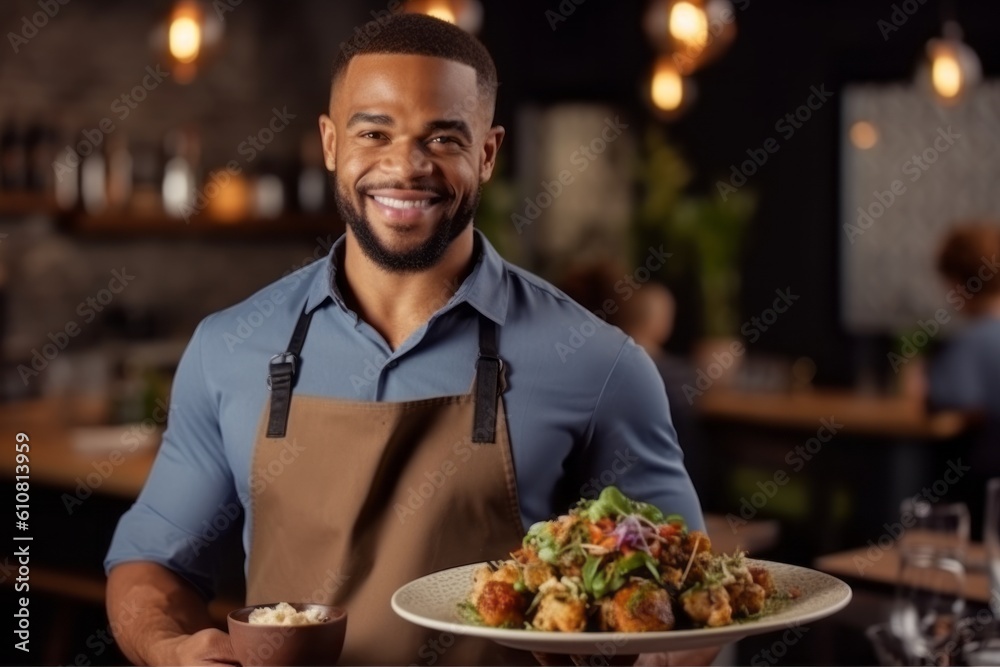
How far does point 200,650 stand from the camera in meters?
1.77

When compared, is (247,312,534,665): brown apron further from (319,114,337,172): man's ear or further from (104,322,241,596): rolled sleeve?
(319,114,337,172): man's ear

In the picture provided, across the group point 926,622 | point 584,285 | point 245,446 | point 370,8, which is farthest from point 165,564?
point 370,8

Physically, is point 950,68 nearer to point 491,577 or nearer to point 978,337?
point 978,337

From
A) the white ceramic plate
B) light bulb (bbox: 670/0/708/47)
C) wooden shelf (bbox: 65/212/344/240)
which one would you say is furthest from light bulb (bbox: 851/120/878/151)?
the white ceramic plate

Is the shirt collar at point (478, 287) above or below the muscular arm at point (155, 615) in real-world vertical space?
above

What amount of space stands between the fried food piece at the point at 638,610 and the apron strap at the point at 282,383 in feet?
2.03

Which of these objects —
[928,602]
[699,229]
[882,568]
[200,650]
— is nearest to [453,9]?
[882,568]

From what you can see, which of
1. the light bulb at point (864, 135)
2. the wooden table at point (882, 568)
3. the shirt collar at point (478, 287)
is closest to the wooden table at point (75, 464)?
the wooden table at point (882, 568)

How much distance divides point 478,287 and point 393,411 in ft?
0.78

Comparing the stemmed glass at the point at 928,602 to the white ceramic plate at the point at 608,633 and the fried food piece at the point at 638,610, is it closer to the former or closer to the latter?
the white ceramic plate at the point at 608,633

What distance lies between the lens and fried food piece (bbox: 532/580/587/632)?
156 centimetres

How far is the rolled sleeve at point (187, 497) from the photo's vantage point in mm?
2074

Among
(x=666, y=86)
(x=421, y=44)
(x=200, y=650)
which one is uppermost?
(x=666, y=86)

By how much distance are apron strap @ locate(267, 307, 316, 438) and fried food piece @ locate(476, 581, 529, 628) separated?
1.63 ft
